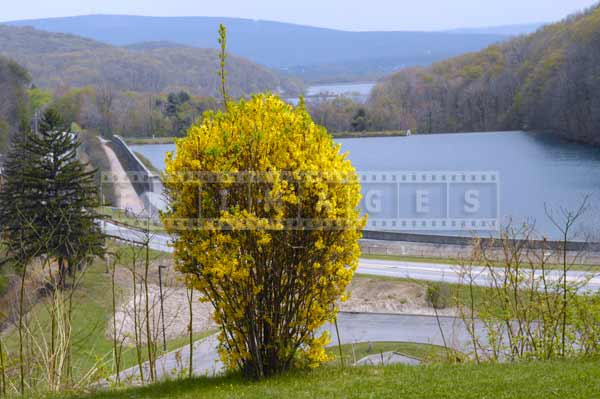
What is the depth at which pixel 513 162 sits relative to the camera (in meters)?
29.2

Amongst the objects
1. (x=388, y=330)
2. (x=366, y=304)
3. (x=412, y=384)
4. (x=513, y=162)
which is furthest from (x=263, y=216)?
(x=513, y=162)

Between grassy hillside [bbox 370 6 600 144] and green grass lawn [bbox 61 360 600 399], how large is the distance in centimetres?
3276

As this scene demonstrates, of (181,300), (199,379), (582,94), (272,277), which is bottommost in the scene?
(181,300)

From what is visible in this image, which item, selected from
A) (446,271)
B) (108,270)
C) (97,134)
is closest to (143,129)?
(97,134)

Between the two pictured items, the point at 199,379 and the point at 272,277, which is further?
the point at 199,379

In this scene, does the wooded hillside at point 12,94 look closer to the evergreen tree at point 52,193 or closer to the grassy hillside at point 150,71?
the grassy hillside at point 150,71

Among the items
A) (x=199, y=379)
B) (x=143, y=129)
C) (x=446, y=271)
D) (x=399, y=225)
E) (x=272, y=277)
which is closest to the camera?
(x=272, y=277)

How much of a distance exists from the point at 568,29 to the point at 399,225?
30.8 meters

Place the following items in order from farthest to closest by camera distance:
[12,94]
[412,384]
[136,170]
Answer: [12,94] → [136,170] → [412,384]

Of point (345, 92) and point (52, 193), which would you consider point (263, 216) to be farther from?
point (345, 92)

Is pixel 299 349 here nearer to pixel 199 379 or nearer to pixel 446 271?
pixel 199 379

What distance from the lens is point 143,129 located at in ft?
160

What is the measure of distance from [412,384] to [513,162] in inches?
1019

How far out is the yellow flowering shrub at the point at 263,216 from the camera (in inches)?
191
